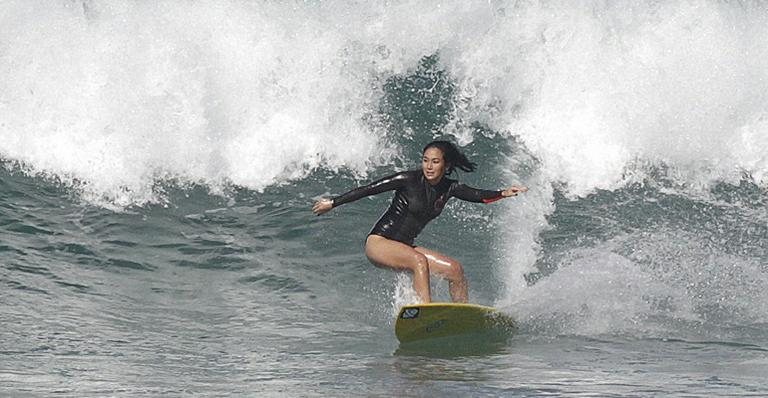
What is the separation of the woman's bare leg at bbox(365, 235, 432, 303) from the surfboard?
32cm

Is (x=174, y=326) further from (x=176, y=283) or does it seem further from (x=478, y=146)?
(x=478, y=146)

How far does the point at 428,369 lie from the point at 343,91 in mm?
8005

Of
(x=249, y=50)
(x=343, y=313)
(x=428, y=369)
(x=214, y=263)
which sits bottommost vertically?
(x=428, y=369)

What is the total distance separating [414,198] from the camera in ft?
27.8

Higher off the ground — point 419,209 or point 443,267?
point 419,209

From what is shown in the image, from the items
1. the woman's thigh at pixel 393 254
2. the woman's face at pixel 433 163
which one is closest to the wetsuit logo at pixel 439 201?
the woman's face at pixel 433 163

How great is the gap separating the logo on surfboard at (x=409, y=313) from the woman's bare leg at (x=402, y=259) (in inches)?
17.1

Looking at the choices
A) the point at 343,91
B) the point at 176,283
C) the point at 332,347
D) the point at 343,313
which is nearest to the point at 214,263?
the point at 176,283

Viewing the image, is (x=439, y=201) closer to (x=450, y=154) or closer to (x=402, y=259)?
(x=450, y=154)

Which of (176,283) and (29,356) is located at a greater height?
(176,283)

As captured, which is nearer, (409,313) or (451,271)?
(409,313)

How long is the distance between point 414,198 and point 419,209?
0.08 m

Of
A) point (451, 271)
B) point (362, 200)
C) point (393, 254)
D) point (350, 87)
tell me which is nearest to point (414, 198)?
point (393, 254)

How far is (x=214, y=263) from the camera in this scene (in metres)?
10.6
